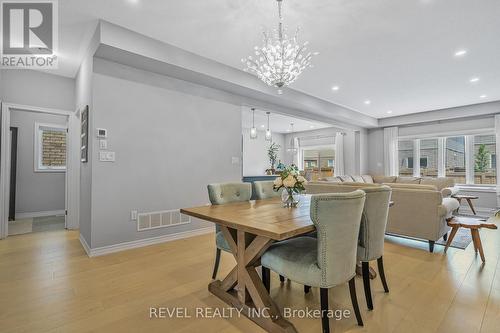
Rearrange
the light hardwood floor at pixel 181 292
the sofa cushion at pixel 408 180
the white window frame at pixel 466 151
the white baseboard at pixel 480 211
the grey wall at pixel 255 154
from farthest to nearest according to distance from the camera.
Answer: the grey wall at pixel 255 154
the sofa cushion at pixel 408 180
the white window frame at pixel 466 151
the white baseboard at pixel 480 211
the light hardwood floor at pixel 181 292

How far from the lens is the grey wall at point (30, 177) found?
16.7 ft

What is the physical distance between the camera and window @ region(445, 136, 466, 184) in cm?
676

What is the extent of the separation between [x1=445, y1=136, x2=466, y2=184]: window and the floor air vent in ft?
24.5

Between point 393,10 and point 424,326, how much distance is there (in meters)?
2.89

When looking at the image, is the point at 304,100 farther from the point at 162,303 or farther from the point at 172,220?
the point at 162,303

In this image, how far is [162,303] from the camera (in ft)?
6.56

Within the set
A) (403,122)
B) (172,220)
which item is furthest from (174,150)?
(403,122)

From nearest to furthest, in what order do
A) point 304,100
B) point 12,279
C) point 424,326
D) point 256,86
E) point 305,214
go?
point 424,326, point 305,214, point 12,279, point 256,86, point 304,100

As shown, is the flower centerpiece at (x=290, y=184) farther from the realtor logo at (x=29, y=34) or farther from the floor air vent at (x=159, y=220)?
the realtor logo at (x=29, y=34)

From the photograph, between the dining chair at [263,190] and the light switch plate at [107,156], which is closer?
the dining chair at [263,190]

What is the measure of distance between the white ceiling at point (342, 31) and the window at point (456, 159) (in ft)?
9.38

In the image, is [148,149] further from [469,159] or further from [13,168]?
[469,159]

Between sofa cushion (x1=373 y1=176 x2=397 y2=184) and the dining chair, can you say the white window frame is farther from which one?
the dining chair

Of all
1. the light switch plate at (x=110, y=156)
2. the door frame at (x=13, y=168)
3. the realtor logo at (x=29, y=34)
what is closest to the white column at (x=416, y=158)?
the light switch plate at (x=110, y=156)
